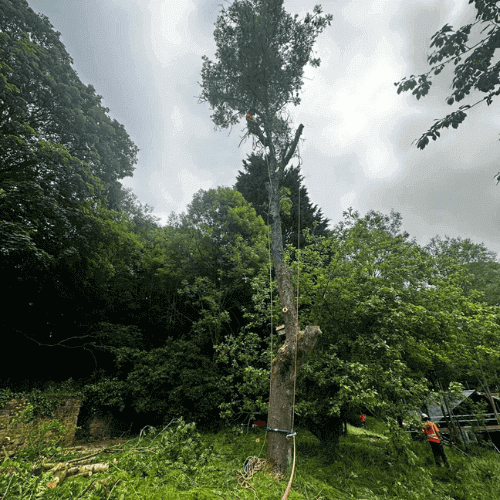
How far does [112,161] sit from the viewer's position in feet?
37.8

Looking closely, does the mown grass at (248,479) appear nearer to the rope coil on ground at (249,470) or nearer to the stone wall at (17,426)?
the rope coil on ground at (249,470)

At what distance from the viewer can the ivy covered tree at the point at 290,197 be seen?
14.6 m

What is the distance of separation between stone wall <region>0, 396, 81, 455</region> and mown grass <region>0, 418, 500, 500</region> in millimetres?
3052

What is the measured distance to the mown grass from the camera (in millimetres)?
2832

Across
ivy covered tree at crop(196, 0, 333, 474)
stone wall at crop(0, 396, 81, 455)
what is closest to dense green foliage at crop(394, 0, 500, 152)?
ivy covered tree at crop(196, 0, 333, 474)

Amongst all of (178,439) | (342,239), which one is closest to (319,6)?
(342,239)

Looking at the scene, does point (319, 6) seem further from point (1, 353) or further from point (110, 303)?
point (1, 353)

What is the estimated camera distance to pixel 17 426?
680 cm

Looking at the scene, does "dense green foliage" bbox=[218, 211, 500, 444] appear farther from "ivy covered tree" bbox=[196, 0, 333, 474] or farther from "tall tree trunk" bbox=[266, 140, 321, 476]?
"ivy covered tree" bbox=[196, 0, 333, 474]

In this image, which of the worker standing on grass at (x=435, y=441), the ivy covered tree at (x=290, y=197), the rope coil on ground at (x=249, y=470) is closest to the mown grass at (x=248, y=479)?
the rope coil on ground at (x=249, y=470)

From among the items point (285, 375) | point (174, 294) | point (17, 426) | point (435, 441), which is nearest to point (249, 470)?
point (285, 375)

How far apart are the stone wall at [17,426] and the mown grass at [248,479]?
305 cm

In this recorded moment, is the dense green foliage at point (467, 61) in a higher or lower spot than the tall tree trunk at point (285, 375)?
higher

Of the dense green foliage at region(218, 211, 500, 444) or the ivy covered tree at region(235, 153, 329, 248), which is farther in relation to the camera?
the ivy covered tree at region(235, 153, 329, 248)
